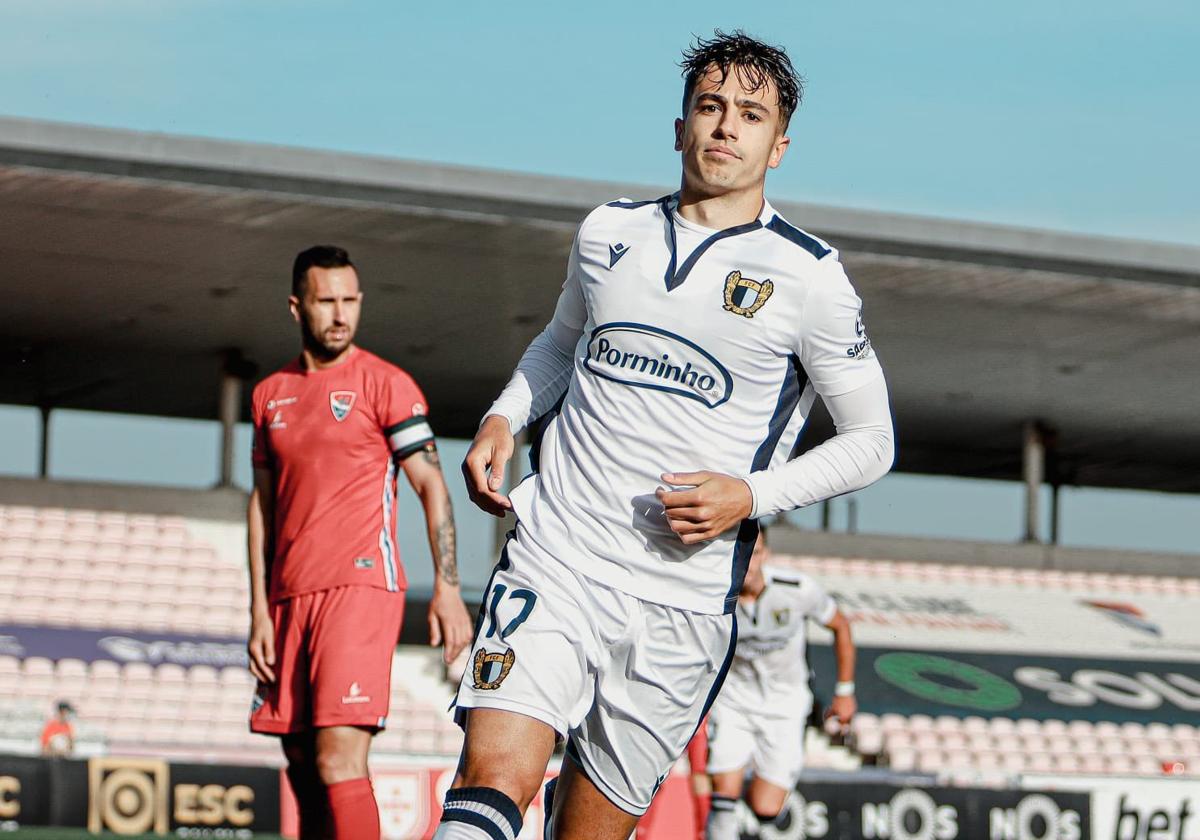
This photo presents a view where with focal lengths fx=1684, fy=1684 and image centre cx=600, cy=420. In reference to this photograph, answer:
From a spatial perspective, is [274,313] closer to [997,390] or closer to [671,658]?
[997,390]

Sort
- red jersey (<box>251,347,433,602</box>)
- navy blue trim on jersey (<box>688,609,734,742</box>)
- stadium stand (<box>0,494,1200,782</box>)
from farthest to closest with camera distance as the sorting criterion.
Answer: stadium stand (<box>0,494,1200,782</box>)
red jersey (<box>251,347,433,602</box>)
navy blue trim on jersey (<box>688,609,734,742</box>)

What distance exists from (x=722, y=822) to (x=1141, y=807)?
181 inches

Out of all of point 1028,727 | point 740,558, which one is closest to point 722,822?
point 740,558

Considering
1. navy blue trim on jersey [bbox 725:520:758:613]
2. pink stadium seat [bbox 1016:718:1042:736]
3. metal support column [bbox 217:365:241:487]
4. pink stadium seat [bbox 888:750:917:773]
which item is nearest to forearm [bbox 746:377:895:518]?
navy blue trim on jersey [bbox 725:520:758:613]

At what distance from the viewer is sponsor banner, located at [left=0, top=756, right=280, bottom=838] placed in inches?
414

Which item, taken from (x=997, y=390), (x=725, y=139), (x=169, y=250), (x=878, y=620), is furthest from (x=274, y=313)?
(x=725, y=139)

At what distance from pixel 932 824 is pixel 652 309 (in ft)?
27.7

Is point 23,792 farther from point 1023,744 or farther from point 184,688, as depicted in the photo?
point 1023,744

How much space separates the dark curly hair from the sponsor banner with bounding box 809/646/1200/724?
17472mm

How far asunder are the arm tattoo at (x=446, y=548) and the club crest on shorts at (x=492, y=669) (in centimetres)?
205

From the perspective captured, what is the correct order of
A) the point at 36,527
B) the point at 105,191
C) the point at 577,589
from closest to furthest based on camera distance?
the point at 577,589
the point at 105,191
the point at 36,527

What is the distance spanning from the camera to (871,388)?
3602 mm

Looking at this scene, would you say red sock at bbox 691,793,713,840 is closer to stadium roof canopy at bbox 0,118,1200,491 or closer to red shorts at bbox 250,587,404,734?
red shorts at bbox 250,587,404,734

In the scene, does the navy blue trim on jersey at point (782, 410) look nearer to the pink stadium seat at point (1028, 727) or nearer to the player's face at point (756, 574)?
the player's face at point (756, 574)
